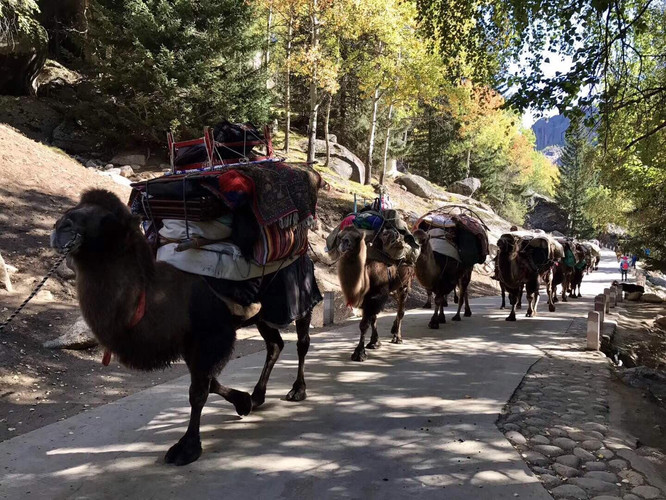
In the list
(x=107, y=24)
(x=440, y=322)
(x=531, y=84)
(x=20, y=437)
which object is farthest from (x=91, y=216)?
(x=107, y=24)

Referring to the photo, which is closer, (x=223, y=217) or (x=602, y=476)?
(x=602, y=476)

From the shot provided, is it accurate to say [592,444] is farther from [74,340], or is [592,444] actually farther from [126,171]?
[126,171]

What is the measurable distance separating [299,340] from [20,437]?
268cm

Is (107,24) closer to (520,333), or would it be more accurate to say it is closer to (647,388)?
(520,333)

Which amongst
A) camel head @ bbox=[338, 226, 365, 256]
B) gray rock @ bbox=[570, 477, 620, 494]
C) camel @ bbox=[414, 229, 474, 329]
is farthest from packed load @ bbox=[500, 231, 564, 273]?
gray rock @ bbox=[570, 477, 620, 494]

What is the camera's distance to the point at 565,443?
4.27m

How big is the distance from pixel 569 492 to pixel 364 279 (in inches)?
155

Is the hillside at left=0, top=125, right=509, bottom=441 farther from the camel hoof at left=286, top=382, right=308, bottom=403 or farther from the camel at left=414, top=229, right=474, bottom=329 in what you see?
the camel hoof at left=286, top=382, right=308, bottom=403

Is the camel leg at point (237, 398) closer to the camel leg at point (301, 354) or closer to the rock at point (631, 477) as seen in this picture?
the camel leg at point (301, 354)

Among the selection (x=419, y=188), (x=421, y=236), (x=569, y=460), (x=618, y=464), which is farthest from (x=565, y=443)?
(x=419, y=188)

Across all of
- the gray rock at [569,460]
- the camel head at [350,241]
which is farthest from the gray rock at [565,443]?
the camel head at [350,241]

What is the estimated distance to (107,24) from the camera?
16047mm

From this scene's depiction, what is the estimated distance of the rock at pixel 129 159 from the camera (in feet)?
55.3

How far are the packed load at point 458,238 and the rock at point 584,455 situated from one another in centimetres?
563
